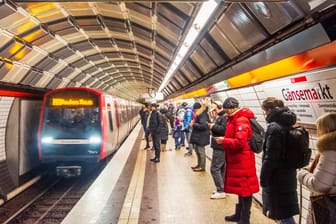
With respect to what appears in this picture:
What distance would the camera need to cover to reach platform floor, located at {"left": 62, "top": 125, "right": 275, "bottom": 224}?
4.72 meters

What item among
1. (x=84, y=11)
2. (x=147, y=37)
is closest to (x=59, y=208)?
(x=84, y=11)

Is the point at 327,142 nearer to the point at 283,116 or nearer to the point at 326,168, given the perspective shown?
the point at 326,168

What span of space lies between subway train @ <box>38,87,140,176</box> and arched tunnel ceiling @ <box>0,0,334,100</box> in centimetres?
160

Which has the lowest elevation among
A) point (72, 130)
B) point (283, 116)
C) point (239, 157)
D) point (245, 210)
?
point (245, 210)

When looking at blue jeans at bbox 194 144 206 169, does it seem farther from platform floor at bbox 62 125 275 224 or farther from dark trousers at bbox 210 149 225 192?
dark trousers at bbox 210 149 225 192

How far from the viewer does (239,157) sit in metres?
4.02

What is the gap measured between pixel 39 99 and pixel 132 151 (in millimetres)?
3650

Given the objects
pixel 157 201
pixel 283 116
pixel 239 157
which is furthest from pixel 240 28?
pixel 157 201

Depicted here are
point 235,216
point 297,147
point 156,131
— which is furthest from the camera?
point 156,131

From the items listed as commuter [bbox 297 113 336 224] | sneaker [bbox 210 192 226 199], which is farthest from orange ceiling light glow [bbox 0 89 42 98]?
commuter [bbox 297 113 336 224]

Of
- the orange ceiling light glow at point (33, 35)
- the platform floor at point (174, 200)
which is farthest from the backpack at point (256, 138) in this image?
the orange ceiling light glow at point (33, 35)

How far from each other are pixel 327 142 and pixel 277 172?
3.02ft

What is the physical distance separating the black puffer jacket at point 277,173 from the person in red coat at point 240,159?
519mm

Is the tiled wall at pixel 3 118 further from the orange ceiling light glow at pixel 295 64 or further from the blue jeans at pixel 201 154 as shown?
the orange ceiling light glow at pixel 295 64
